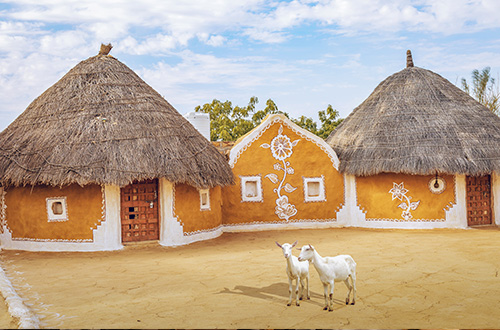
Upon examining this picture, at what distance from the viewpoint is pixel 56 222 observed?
11.1 m

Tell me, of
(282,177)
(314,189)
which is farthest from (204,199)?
(314,189)

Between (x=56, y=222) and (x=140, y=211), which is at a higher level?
(x=140, y=211)

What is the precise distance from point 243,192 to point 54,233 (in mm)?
5027

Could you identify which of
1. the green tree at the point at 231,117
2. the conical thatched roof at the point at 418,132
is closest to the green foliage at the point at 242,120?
the green tree at the point at 231,117

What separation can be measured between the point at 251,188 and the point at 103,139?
454 centimetres

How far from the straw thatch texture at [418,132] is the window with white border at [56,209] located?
7.47m

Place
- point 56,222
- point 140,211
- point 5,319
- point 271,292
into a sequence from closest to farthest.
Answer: point 5,319 < point 271,292 < point 56,222 < point 140,211

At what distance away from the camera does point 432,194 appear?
43.9ft

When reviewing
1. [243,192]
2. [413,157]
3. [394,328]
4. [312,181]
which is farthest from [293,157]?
[394,328]

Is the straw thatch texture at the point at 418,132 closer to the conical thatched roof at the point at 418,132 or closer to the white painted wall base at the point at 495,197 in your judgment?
the conical thatched roof at the point at 418,132

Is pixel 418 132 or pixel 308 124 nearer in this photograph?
pixel 418 132

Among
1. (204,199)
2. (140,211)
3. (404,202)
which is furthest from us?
(404,202)

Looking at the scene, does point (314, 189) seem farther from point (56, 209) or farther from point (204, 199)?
point (56, 209)

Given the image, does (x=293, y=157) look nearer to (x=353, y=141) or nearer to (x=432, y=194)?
(x=353, y=141)
